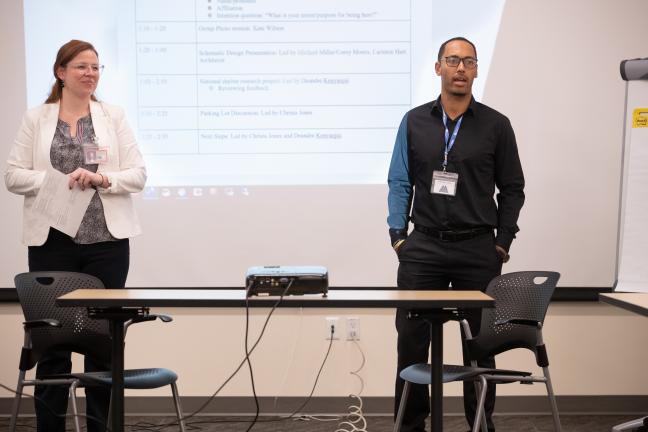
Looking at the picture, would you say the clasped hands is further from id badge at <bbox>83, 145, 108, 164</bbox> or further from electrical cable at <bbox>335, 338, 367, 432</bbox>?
electrical cable at <bbox>335, 338, 367, 432</bbox>

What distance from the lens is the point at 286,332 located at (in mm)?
4359

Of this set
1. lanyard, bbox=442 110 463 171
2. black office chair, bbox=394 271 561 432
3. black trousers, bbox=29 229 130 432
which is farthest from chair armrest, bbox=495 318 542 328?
black trousers, bbox=29 229 130 432

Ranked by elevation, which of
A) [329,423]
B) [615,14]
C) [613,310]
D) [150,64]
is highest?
[615,14]

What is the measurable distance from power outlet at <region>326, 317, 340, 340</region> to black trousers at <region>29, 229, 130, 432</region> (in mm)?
1391

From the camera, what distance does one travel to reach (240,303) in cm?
245

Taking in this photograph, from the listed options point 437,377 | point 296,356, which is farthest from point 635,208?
point 296,356

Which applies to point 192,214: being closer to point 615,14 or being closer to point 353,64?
point 353,64

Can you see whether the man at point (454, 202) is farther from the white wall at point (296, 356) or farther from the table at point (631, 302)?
the white wall at point (296, 356)

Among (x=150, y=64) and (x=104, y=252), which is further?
(x=150, y=64)

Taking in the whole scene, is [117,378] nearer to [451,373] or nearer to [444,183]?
[451,373]

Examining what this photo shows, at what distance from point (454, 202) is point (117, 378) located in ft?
5.23

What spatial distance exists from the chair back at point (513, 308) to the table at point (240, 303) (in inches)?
20.7

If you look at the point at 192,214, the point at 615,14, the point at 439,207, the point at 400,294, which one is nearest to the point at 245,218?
the point at 192,214

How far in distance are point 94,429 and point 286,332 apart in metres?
1.36
